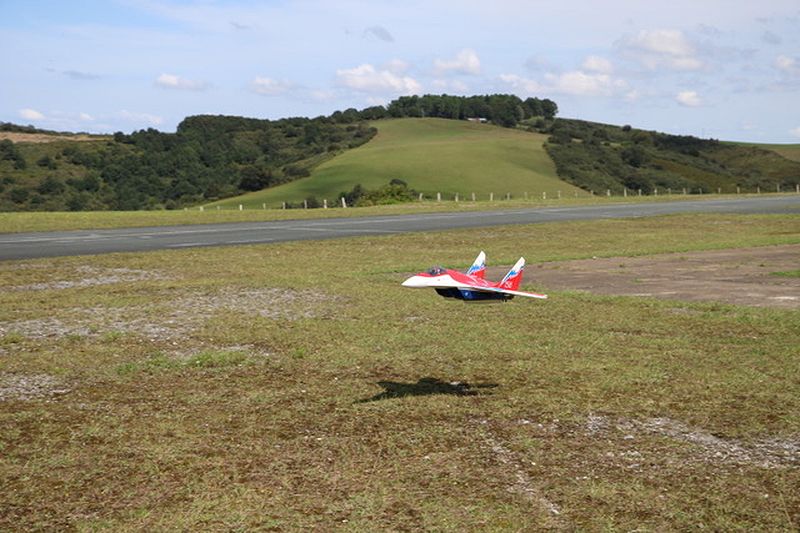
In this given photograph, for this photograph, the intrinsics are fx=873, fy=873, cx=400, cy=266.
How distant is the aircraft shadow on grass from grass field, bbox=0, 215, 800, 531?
0.10m

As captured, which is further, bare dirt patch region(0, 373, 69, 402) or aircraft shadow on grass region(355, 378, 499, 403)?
bare dirt patch region(0, 373, 69, 402)

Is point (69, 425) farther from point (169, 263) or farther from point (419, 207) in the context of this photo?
point (419, 207)

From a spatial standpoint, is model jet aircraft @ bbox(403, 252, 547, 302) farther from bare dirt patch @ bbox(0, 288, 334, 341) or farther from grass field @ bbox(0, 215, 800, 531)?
bare dirt patch @ bbox(0, 288, 334, 341)

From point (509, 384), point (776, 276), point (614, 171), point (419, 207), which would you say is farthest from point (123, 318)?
point (614, 171)

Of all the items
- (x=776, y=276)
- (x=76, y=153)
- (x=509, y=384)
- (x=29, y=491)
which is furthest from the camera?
(x=76, y=153)

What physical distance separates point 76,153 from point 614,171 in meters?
114

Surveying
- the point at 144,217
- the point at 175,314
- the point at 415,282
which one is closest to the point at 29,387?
the point at 415,282

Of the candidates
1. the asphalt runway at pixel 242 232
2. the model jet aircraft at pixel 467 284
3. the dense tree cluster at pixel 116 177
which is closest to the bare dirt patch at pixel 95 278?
the asphalt runway at pixel 242 232

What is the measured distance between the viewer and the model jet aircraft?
12203 millimetres

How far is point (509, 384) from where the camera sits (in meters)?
14.8

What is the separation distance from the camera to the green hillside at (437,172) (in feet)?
463

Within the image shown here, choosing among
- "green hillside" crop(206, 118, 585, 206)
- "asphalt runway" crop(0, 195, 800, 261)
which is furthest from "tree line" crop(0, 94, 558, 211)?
"asphalt runway" crop(0, 195, 800, 261)

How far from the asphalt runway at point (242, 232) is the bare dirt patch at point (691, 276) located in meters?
18.5

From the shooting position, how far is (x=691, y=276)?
101ft
